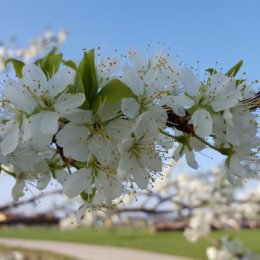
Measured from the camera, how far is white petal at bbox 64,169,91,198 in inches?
37.8

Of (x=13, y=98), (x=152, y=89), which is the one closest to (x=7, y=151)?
(x=13, y=98)

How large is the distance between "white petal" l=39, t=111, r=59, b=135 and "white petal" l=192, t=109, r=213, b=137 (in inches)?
10.9

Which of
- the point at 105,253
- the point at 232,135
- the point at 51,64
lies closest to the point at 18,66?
the point at 51,64

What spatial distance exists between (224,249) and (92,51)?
3.80 metres

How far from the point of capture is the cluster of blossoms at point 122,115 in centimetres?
86

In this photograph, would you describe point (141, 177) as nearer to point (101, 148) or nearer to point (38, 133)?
point (101, 148)

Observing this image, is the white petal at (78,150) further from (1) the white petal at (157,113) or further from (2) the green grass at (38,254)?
(2) the green grass at (38,254)

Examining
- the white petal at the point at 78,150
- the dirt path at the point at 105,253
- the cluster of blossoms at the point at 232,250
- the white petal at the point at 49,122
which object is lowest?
the dirt path at the point at 105,253

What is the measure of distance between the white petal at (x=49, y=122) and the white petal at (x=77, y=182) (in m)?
0.16

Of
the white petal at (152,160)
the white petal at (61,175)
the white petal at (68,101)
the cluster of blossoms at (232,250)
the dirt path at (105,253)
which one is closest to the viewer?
the white petal at (68,101)

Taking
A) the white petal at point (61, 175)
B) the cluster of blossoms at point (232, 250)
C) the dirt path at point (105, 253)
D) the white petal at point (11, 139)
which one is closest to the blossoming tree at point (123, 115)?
the white petal at point (11, 139)

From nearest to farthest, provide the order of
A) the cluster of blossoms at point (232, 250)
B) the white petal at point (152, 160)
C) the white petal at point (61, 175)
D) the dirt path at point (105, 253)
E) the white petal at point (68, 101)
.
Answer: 1. the white petal at point (68, 101)
2. the white petal at point (152, 160)
3. the white petal at point (61, 175)
4. the cluster of blossoms at point (232, 250)
5. the dirt path at point (105, 253)

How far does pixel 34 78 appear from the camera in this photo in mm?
906

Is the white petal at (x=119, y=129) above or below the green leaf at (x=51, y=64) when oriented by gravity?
below
